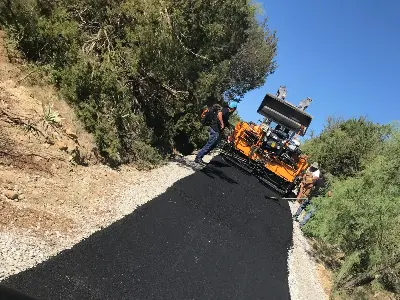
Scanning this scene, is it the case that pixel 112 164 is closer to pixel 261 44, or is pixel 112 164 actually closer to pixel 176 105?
pixel 176 105

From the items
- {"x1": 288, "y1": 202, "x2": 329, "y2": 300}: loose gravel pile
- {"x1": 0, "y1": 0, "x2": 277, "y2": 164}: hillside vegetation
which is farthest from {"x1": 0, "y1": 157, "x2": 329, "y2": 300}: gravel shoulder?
{"x1": 0, "y1": 0, "x2": 277, "y2": 164}: hillside vegetation

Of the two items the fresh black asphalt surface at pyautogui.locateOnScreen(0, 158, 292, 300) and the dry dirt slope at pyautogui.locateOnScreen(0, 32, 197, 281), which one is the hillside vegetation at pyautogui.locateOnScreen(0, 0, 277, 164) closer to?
the dry dirt slope at pyautogui.locateOnScreen(0, 32, 197, 281)

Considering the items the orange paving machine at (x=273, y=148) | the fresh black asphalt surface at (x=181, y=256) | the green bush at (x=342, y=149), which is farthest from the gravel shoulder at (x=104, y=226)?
the green bush at (x=342, y=149)

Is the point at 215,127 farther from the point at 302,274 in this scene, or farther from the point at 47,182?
the point at 47,182

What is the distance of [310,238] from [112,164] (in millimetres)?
6491

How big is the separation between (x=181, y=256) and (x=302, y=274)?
12.4 ft

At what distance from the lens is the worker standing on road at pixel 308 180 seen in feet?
40.6

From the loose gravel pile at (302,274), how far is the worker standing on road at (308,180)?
167 cm

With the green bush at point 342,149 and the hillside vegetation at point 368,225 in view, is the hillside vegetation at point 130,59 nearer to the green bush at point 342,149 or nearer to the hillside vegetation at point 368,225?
the hillside vegetation at point 368,225

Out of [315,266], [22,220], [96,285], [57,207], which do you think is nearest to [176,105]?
[315,266]

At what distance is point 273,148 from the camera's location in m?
13.6

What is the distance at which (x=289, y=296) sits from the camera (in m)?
7.16

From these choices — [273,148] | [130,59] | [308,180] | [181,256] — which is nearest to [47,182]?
[181,256]

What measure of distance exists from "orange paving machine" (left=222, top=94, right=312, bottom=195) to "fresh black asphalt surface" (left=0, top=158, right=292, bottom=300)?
3.02 meters
